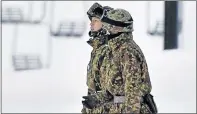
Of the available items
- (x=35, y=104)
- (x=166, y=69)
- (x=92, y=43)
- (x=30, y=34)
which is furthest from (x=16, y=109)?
(x=92, y=43)

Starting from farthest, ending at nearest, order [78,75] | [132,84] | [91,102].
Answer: [78,75] < [91,102] < [132,84]

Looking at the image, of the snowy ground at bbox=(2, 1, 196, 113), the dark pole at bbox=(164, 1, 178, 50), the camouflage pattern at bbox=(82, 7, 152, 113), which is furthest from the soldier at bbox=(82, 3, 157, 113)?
the dark pole at bbox=(164, 1, 178, 50)

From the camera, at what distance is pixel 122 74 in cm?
263

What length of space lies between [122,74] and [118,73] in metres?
0.02

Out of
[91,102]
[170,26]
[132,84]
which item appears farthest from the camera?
[170,26]

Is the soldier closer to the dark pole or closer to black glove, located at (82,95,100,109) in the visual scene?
black glove, located at (82,95,100,109)

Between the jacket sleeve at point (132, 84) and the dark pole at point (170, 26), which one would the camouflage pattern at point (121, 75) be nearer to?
the jacket sleeve at point (132, 84)

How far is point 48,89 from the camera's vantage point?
504 cm

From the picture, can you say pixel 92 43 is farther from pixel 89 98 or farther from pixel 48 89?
pixel 48 89

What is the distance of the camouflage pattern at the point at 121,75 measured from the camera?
2.60m

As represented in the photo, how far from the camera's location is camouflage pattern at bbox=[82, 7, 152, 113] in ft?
8.51

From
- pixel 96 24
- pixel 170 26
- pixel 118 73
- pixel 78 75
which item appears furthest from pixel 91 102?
pixel 170 26

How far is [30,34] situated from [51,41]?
18 cm

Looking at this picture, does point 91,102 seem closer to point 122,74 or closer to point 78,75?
point 122,74
